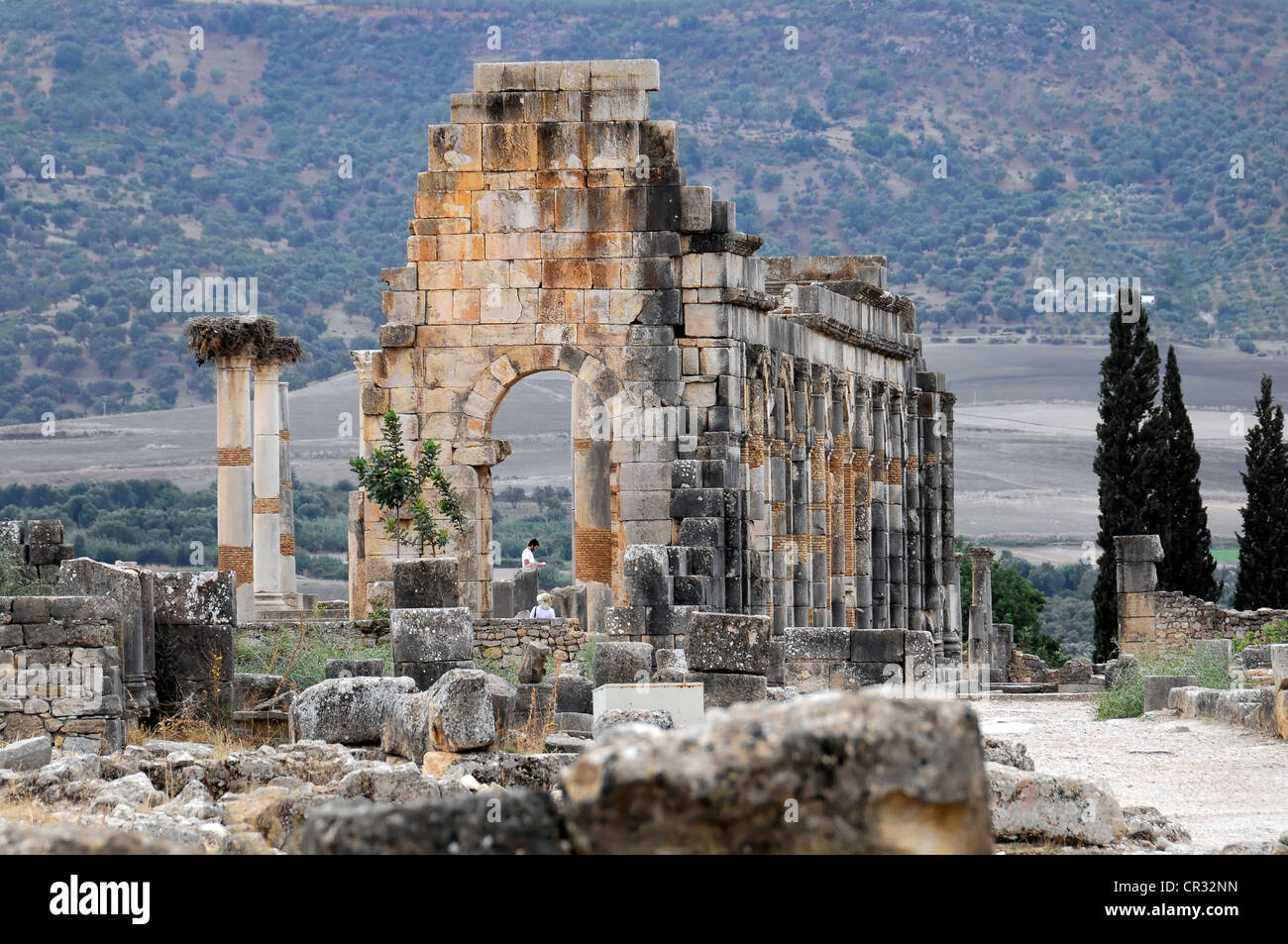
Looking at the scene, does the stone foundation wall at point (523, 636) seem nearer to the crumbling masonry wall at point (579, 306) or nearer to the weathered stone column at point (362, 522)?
the crumbling masonry wall at point (579, 306)

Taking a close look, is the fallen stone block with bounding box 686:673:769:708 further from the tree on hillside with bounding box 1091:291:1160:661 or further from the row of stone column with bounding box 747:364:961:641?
the tree on hillside with bounding box 1091:291:1160:661

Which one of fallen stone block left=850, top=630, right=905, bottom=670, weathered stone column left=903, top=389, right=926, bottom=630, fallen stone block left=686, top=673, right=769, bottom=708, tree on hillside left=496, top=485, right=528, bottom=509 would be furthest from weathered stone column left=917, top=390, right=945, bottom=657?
tree on hillside left=496, top=485, right=528, bottom=509

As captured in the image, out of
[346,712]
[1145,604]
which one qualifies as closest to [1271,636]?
[1145,604]

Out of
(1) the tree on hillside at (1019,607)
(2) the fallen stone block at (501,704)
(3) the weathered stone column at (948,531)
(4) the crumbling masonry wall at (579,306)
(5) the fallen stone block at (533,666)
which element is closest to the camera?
(2) the fallen stone block at (501,704)

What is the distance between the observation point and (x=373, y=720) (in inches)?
762

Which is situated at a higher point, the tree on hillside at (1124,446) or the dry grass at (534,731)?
the tree on hillside at (1124,446)

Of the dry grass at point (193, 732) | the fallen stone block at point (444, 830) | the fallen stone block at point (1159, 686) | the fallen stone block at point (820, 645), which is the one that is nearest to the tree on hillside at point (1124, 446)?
the fallen stone block at point (1159, 686)

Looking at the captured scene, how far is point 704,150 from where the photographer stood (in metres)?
155

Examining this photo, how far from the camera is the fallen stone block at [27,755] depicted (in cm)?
1714

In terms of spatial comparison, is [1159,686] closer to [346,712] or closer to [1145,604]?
[346,712]

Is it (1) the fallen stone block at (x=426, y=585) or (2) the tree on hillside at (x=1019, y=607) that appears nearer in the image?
(1) the fallen stone block at (x=426, y=585)

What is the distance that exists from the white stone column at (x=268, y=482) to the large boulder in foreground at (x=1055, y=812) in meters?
28.0

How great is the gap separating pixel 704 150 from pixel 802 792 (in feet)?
485
